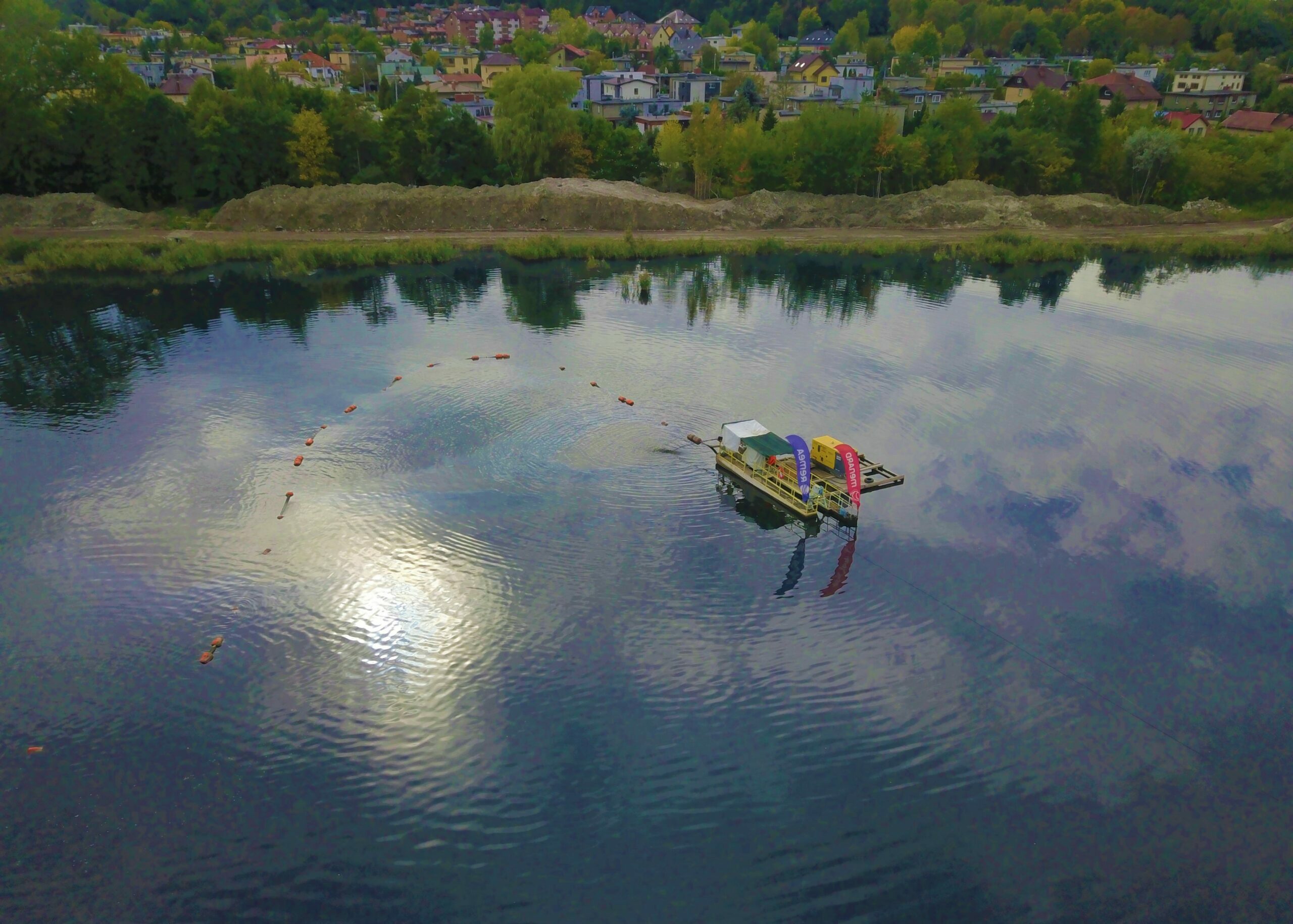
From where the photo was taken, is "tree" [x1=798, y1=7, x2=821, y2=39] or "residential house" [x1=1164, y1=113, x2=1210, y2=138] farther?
"tree" [x1=798, y1=7, x2=821, y2=39]

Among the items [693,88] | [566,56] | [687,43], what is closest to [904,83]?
[693,88]

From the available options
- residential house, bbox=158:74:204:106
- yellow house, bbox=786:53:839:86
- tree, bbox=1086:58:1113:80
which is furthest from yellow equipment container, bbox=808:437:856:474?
tree, bbox=1086:58:1113:80

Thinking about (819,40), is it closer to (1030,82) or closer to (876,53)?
(876,53)

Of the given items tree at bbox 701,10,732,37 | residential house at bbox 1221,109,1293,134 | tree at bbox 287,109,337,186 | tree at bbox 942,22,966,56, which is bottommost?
tree at bbox 287,109,337,186

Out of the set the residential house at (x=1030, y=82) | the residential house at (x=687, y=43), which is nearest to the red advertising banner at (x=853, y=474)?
the residential house at (x=1030, y=82)

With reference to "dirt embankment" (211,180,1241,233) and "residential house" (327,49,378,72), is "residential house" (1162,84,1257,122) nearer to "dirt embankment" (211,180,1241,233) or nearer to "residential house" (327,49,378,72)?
"dirt embankment" (211,180,1241,233)
